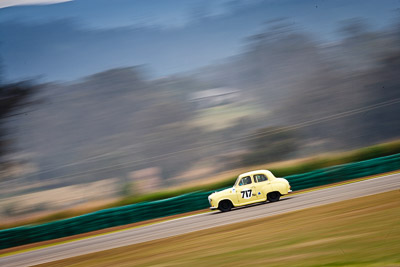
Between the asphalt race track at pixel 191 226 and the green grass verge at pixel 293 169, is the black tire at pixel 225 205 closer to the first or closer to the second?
the asphalt race track at pixel 191 226

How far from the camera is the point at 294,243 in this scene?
6348mm

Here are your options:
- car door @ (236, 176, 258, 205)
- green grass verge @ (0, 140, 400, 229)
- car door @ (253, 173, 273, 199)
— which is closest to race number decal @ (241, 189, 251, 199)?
car door @ (236, 176, 258, 205)

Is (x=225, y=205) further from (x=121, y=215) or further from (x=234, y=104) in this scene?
(x=234, y=104)

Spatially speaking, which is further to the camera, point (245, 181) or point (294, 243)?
point (245, 181)

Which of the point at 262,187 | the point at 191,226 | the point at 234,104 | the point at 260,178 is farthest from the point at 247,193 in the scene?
the point at 234,104

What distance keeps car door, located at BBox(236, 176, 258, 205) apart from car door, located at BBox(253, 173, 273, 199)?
0.10 meters

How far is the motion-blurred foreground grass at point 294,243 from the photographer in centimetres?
525

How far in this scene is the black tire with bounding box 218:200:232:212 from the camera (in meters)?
13.8

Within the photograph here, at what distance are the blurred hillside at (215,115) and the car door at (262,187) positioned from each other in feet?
35.1

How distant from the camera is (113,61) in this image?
2672 centimetres

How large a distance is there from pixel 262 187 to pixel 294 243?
7.24 m

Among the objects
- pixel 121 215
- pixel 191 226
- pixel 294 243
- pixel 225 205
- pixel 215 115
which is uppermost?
pixel 215 115

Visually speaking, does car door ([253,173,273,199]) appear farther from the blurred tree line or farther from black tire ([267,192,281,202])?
the blurred tree line

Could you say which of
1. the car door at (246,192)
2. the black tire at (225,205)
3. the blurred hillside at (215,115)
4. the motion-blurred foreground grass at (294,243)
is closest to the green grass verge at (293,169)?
the blurred hillside at (215,115)
